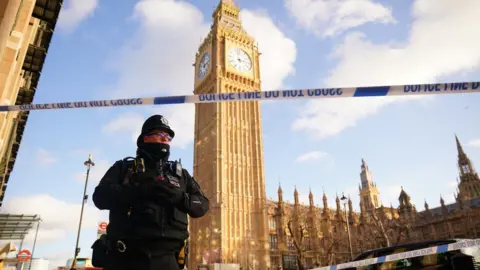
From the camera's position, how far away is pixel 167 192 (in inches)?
112

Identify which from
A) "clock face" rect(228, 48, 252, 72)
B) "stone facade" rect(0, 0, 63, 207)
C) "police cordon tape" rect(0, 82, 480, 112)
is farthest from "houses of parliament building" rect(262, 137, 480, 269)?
"police cordon tape" rect(0, 82, 480, 112)

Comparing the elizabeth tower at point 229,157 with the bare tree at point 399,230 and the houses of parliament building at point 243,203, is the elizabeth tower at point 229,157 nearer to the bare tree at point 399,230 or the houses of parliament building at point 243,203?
the houses of parliament building at point 243,203

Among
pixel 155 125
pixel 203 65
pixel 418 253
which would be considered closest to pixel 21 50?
pixel 155 125

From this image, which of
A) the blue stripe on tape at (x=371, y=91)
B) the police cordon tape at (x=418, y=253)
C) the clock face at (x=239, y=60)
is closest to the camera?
the blue stripe on tape at (x=371, y=91)

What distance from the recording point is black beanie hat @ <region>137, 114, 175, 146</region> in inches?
128

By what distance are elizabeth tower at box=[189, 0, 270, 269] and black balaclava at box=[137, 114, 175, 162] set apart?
4030 centimetres

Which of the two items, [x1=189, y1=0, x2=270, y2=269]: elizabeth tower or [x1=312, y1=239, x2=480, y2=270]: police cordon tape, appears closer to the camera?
[x1=312, y1=239, x2=480, y2=270]: police cordon tape

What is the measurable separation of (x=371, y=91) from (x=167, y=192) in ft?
9.84

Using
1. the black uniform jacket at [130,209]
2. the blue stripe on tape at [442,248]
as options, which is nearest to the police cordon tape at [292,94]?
the black uniform jacket at [130,209]

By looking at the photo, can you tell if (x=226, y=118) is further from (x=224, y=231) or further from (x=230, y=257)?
(x=230, y=257)

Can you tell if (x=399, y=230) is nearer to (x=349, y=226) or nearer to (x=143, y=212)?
(x=349, y=226)

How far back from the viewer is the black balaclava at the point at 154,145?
320 cm

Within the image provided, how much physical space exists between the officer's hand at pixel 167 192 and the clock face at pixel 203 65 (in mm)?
52396

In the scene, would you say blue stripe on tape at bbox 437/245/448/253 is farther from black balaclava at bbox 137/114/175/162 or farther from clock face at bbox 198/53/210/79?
clock face at bbox 198/53/210/79
